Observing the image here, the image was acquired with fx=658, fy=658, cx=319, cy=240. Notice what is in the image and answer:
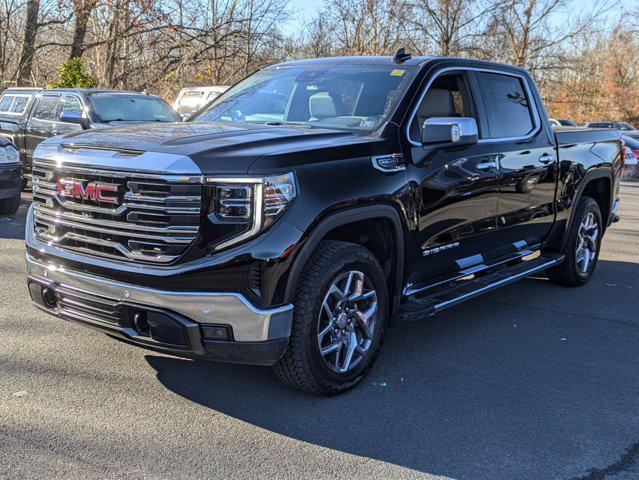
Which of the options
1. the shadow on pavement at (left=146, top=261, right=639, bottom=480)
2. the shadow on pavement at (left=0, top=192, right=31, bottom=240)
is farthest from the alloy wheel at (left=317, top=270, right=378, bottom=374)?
the shadow on pavement at (left=0, top=192, right=31, bottom=240)

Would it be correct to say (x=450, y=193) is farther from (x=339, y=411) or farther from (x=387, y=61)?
(x=339, y=411)

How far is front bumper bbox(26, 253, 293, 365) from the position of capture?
3.30 meters

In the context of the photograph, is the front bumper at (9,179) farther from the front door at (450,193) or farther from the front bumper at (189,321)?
the front door at (450,193)

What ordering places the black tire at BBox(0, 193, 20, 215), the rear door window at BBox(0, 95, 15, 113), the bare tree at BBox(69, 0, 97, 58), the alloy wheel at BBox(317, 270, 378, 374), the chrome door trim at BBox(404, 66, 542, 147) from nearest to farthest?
the alloy wheel at BBox(317, 270, 378, 374), the chrome door trim at BBox(404, 66, 542, 147), the black tire at BBox(0, 193, 20, 215), the rear door window at BBox(0, 95, 15, 113), the bare tree at BBox(69, 0, 97, 58)

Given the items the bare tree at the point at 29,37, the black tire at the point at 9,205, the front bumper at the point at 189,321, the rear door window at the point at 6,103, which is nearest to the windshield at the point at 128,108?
the black tire at the point at 9,205

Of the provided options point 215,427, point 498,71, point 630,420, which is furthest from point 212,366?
point 498,71

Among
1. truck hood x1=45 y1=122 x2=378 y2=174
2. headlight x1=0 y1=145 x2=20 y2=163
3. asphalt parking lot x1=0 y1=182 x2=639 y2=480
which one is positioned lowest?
asphalt parking lot x1=0 y1=182 x2=639 y2=480

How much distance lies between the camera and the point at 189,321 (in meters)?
3.31

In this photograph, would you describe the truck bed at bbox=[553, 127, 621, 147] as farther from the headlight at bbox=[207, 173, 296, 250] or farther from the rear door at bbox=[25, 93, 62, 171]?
the rear door at bbox=[25, 93, 62, 171]

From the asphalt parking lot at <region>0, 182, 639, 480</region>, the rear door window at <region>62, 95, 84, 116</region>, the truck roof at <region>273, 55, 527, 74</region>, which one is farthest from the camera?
the rear door window at <region>62, 95, 84, 116</region>

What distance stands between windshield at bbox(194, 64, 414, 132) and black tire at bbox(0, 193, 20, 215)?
219 inches

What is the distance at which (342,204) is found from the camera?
3.70 m

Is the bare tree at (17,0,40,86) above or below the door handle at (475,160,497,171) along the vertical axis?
above

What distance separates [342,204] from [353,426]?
122 cm
